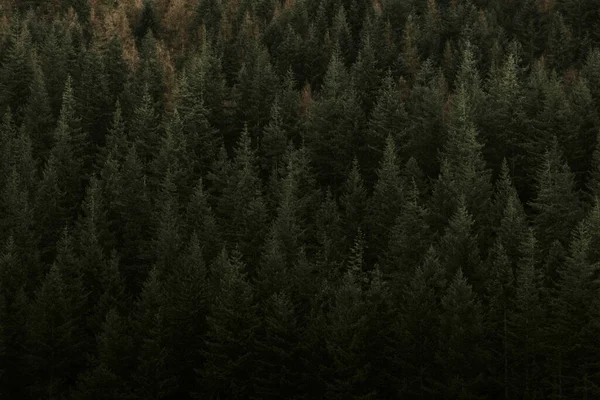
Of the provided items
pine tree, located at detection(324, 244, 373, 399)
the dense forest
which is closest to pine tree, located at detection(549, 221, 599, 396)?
the dense forest

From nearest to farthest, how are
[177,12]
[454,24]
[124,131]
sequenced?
1. [124,131]
2. [454,24]
3. [177,12]

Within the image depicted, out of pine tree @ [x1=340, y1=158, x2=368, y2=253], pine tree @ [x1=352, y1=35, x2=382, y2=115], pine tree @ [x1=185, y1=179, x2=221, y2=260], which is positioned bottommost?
pine tree @ [x1=185, y1=179, x2=221, y2=260]

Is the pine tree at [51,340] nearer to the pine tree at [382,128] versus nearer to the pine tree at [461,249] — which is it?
the pine tree at [461,249]

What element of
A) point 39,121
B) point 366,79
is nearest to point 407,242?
point 366,79

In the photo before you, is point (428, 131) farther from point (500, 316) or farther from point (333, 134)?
point (500, 316)

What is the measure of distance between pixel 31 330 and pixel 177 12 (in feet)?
286

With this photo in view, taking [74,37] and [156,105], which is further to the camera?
[74,37]

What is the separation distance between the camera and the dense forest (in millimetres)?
42375

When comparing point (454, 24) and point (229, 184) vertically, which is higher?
point (454, 24)

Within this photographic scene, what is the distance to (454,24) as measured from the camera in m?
98.0

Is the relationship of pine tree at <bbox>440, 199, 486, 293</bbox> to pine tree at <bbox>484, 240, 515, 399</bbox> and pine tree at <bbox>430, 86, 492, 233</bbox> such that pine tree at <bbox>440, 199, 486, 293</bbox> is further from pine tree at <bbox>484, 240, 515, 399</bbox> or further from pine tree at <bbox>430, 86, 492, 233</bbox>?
pine tree at <bbox>430, 86, 492, 233</bbox>

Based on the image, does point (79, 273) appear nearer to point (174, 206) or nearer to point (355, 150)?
point (174, 206)

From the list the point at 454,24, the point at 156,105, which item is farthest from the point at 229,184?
the point at 454,24

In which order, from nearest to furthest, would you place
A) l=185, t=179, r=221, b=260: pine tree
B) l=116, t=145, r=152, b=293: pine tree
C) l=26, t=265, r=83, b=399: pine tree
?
l=26, t=265, r=83, b=399: pine tree < l=185, t=179, r=221, b=260: pine tree < l=116, t=145, r=152, b=293: pine tree
